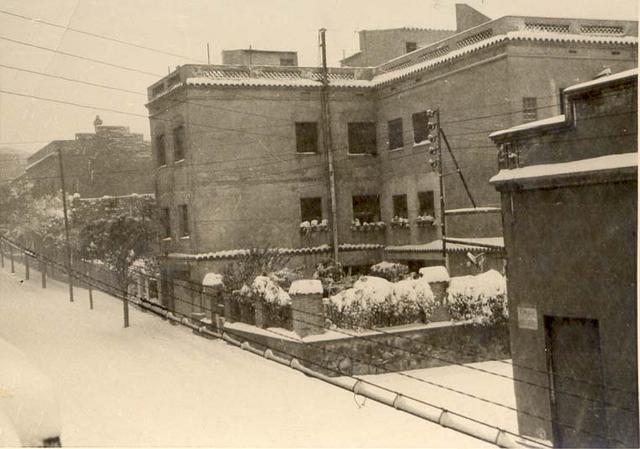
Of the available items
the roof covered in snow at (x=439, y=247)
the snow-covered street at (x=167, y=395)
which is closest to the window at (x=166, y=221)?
the roof covered in snow at (x=439, y=247)

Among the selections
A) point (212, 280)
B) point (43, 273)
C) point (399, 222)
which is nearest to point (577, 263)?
point (43, 273)

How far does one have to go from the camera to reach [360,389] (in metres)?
4.33

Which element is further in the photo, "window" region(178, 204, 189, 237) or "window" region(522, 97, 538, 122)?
"window" region(178, 204, 189, 237)

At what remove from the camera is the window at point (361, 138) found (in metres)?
14.2

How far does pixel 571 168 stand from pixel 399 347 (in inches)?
195

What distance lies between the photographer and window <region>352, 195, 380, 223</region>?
13.6 meters

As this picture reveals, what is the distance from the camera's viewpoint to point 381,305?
10.3 metres

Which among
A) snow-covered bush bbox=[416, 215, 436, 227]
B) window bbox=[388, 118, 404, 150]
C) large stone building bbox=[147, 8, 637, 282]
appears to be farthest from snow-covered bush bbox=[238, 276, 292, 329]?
window bbox=[388, 118, 404, 150]

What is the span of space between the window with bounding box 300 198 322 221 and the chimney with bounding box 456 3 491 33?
4.51m

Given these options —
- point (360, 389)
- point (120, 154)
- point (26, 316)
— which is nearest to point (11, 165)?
point (26, 316)

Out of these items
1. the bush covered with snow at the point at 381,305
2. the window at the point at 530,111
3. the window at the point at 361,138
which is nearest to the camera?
the window at the point at 530,111

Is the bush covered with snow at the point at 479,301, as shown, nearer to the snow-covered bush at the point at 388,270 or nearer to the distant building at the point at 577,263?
the snow-covered bush at the point at 388,270

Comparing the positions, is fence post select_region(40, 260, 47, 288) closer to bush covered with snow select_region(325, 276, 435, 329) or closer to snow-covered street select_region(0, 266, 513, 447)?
snow-covered street select_region(0, 266, 513, 447)

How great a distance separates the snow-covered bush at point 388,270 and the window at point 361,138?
287cm
